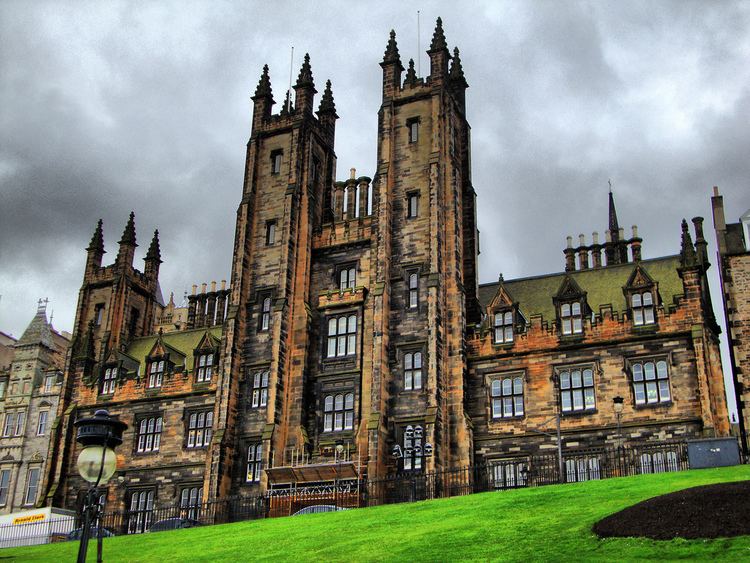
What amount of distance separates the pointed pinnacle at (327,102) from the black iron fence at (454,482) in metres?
25.5

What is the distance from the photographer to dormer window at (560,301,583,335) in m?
45.6

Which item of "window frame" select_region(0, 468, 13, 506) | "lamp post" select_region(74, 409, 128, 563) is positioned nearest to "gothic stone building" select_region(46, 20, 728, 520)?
"window frame" select_region(0, 468, 13, 506)

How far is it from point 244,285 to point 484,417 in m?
16.4

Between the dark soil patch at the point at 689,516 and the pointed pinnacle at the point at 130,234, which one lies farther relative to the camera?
the pointed pinnacle at the point at 130,234

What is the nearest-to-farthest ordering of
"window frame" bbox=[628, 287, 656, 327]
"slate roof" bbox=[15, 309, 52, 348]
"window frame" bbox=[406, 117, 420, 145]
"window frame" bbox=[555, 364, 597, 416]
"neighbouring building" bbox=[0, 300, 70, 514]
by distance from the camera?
"window frame" bbox=[555, 364, 597, 416] → "window frame" bbox=[628, 287, 656, 327] → "window frame" bbox=[406, 117, 420, 145] → "neighbouring building" bbox=[0, 300, 70, 514] → "slate roof" bbox=[15, 309, 52, 348]

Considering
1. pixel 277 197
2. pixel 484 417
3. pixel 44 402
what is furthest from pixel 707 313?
pixel 44 402

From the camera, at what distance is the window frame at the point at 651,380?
42.4 metres

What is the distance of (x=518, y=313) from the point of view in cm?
4744

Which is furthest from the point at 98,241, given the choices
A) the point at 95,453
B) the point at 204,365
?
the point at 95,453

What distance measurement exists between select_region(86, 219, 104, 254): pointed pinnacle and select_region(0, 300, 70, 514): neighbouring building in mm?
5848

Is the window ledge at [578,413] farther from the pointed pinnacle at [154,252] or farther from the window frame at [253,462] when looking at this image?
the pointed pinnacle at [154,252]

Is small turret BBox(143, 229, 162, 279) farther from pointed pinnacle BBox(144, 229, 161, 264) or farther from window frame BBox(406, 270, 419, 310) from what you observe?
window frame BBox(406, 270, 419, 310)

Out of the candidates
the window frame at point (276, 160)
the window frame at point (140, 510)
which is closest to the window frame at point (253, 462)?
the window frame at point (140, 510)

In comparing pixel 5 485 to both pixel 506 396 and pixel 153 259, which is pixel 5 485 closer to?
pixel 153 259
